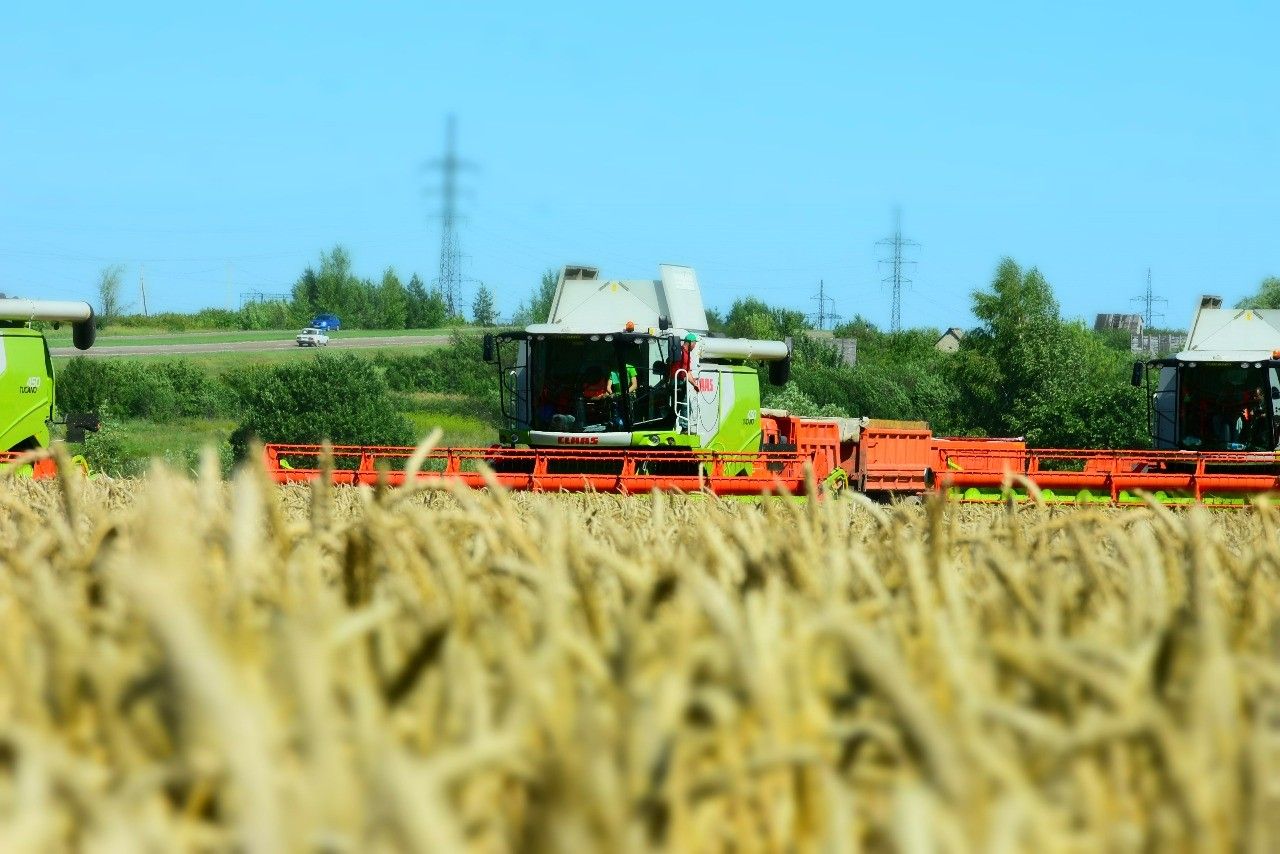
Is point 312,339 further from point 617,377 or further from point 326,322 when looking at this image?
point 617,377

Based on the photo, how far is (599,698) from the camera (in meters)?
1.91

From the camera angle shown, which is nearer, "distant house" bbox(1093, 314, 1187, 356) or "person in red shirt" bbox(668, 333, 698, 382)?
"person in red shirt" bbox(668, 333, 698, 382)

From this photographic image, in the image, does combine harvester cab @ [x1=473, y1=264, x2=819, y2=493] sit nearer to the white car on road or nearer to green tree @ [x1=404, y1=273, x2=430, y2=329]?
the white car on road

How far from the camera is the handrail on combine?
16859 mm

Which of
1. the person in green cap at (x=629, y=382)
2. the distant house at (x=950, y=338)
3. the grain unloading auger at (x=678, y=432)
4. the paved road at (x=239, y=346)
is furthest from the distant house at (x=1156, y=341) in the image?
the person in green cap at (x=629, y=382)

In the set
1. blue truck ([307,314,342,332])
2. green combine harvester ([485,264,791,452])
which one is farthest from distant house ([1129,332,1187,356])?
green combine harvester ([485,264,791,452])

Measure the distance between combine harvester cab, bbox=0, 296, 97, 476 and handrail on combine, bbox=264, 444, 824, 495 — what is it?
2840mm

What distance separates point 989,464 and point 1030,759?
2318 centimetres

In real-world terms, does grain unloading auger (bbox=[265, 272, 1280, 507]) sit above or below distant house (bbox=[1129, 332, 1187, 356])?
below

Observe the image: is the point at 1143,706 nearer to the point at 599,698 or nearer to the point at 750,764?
the point at 750,764

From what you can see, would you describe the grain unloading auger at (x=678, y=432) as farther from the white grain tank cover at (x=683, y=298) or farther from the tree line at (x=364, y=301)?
the tree line at (x=364, y=301)

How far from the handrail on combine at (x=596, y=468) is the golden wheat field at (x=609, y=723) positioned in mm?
13361

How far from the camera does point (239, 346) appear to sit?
309ft

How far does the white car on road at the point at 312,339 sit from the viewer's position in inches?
3804
